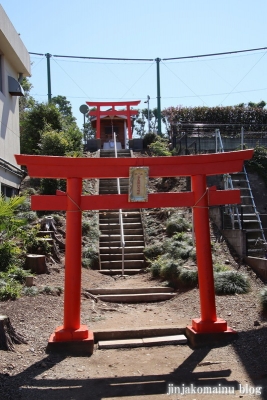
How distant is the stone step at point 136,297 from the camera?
9094 millimetres

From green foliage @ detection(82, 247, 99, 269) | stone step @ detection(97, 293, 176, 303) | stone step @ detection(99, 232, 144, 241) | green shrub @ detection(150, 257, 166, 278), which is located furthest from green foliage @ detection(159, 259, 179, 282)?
stone step @ detection(99, 232, 144, 241)

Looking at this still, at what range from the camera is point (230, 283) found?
8750mm

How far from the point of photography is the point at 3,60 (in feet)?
45.2

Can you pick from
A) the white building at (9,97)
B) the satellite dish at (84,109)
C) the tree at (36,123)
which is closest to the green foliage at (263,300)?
the white building at (9,97)

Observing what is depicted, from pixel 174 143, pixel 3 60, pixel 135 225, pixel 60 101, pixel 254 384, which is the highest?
pixel 60 101

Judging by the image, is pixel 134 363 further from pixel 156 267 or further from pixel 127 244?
pixel 127 244

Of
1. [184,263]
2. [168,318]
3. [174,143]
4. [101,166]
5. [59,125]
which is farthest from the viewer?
[59,125]

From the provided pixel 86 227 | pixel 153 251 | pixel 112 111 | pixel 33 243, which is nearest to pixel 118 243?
pixel 86 227

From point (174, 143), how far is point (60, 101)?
110 feet

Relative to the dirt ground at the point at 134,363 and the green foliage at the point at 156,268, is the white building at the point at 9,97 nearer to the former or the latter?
the green foliage at the point at 156,268

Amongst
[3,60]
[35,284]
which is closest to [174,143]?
[3,60]

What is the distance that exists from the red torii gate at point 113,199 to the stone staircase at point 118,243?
5.01m

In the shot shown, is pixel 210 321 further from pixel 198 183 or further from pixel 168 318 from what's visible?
pixel 198 183

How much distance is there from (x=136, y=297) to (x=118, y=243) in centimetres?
350
